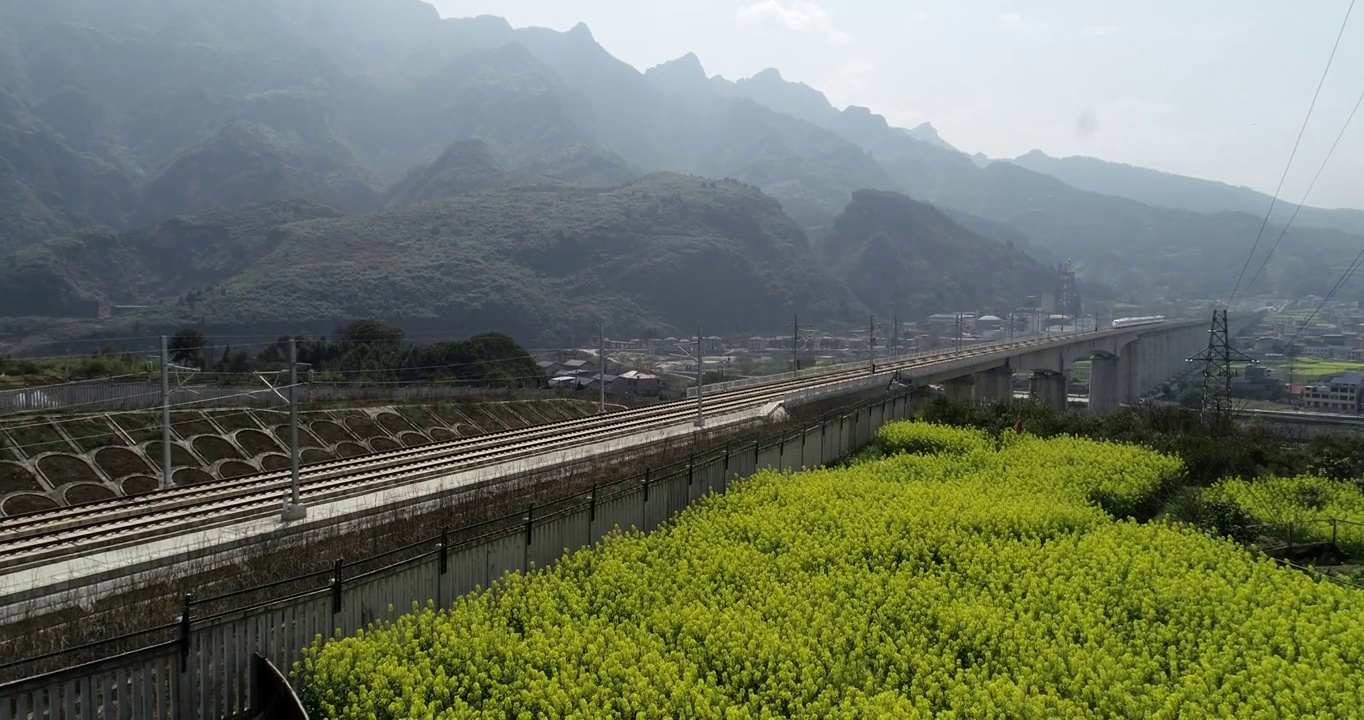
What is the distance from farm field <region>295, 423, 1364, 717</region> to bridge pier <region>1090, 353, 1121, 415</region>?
3397 inches

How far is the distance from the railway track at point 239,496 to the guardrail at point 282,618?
4104 millimetres

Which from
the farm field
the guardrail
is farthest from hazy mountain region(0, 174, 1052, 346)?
the farm field

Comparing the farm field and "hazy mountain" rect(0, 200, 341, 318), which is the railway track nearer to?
the farm field

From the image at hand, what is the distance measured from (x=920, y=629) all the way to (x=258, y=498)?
1484 cm

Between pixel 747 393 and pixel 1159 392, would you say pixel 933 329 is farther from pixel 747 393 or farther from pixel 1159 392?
pixel 747 393

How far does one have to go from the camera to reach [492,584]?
40.5 feet

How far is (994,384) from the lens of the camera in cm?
6525

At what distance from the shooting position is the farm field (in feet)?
28.8

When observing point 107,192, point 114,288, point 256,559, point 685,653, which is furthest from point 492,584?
point 107,192

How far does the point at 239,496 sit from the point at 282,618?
1189 cm

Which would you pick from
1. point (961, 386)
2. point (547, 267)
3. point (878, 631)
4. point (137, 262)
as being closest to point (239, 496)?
point (878, 631)

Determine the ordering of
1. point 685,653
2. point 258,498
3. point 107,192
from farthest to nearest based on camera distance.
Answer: point 107,192 → point 258,498 → point 685,653

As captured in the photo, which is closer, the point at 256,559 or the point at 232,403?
the point at 256,559

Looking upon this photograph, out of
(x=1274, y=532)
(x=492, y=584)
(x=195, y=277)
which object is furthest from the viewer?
(x=195, y=277)
